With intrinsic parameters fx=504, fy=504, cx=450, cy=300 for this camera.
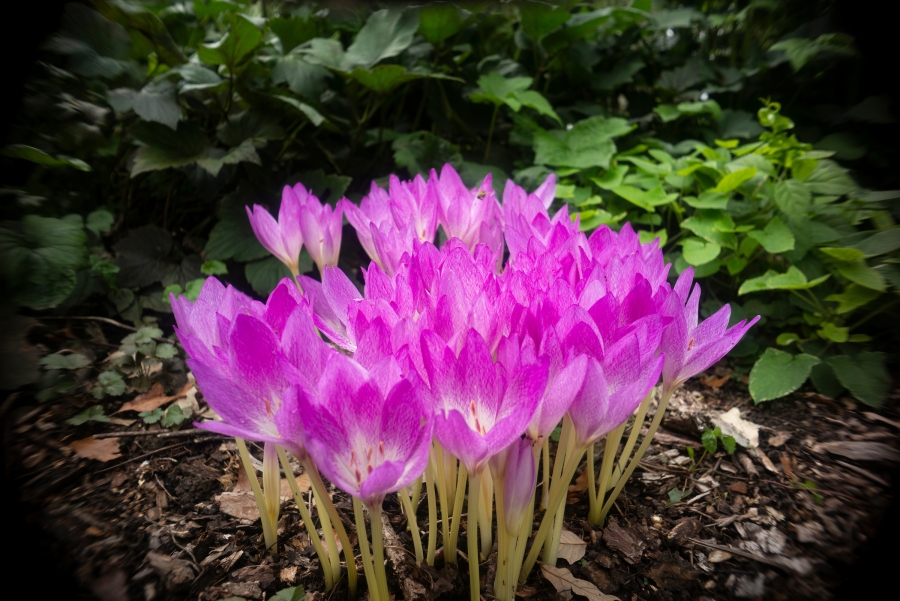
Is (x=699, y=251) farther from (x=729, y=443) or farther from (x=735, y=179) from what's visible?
(x=729, y=443)

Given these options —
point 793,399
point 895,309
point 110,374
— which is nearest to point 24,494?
point 110,374

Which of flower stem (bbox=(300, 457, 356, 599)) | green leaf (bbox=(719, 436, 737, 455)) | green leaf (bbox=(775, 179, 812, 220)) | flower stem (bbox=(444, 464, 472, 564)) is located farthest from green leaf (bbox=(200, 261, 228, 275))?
green leaf (bbox=(775, 179, 812, 220))

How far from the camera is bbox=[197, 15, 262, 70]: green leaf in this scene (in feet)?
5.92

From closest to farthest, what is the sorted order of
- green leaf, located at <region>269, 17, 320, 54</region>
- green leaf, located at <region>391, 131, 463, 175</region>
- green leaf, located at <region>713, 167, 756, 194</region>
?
1. green leaf, located at <region>713, 167, 756, 194</region>
2. green leaf, located at <region>269, 17, 320, 54</region>
3. green leaf, located at <region>391, 131, 463, 175</region>

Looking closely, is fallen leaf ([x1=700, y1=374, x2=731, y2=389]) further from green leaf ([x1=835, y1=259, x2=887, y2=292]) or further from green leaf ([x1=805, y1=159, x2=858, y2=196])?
green leaf ([x1=805, y1=159, x2=858, y2=196])

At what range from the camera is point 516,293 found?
0.83 m

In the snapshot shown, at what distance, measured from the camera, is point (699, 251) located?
6.28 ft

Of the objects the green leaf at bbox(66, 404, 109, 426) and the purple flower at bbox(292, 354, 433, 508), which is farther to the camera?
the green leaf at bbox(66, 404, 109, 426)

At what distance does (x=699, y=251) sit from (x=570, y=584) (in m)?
1.40

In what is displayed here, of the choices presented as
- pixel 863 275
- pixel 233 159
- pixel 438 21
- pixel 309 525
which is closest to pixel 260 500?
pixel 309 525

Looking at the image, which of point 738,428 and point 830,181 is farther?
point 830,181

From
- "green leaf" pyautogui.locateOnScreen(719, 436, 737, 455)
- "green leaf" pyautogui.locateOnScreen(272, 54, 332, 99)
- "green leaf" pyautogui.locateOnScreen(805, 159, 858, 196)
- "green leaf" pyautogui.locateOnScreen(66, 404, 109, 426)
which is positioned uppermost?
"green leaf" pyautogui.locateOnScreen(272, 54, 332, 99)

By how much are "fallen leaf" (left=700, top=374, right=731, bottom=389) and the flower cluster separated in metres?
1.17

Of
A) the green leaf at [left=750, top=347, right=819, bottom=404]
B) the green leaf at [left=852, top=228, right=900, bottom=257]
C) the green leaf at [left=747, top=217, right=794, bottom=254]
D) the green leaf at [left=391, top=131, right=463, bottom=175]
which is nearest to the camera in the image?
the green leaf at [left=852, top=228, right=900, bottom=257]
